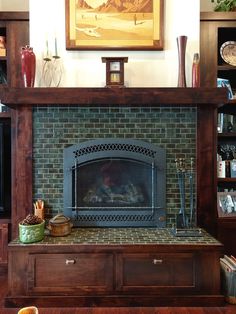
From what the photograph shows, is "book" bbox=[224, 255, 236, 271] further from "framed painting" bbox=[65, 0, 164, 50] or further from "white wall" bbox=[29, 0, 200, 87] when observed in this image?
"framed painting" bbox=[65, 0, 164, 50]

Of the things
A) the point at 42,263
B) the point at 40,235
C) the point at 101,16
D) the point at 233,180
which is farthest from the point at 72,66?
the point at 233,180

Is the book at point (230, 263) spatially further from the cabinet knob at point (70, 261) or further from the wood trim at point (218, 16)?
the wood trim at point (218, 16)

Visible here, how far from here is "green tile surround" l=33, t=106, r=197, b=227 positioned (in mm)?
2812

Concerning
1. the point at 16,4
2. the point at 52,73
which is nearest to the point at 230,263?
the point at 52,73

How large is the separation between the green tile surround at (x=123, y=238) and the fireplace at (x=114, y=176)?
3.9 inches

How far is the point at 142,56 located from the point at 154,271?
5.67 ft

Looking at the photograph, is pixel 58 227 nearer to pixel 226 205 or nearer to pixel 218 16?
pixel 226 205

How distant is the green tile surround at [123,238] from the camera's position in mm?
2387

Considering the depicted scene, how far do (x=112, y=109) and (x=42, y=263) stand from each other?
135 centimetres

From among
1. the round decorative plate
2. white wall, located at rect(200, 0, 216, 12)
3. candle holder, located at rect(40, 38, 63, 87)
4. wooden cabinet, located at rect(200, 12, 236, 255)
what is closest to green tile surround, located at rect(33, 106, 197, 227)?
candle holder, located at rect(40, 38, 63, 87)

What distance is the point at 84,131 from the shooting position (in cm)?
281

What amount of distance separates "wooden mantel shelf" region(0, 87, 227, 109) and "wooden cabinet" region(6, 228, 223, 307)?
1.08 m

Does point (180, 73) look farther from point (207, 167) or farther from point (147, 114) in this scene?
point (207, 167)

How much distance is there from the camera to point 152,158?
2793 mm
